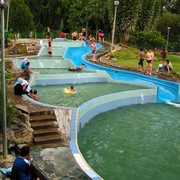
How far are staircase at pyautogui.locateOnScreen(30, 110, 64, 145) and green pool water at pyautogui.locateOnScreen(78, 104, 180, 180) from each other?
2.95ft

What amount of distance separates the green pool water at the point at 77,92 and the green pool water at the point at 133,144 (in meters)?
1.16

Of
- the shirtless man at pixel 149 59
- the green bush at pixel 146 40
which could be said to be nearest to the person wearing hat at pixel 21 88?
the shirtless man at pixel 149 59

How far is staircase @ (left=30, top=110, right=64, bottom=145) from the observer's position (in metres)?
9.20

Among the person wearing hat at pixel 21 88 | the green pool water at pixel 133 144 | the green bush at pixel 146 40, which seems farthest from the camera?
the green bush at pixel 146 40

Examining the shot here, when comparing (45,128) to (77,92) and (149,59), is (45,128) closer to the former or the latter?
(77,92)

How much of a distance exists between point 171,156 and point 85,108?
12.5 feet

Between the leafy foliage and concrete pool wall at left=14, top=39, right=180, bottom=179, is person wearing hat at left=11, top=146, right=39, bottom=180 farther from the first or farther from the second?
the leafy foliage

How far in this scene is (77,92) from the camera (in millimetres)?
14383

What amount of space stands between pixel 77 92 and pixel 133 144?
5.10 meters

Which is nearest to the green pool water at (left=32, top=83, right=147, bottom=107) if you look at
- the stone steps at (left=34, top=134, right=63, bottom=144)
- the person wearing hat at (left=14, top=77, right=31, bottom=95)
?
the person wearing hat at (left=14, top=77, right=31, bottom=95)

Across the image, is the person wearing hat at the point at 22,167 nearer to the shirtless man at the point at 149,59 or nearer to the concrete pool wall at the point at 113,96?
the concrete pool wall at the point at 113,96

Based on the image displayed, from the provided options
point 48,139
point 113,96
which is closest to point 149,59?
point 113,96

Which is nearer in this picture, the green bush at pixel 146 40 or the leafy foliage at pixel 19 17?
the leafy foliage at pixel 19 17

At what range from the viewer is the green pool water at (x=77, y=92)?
12430mm
